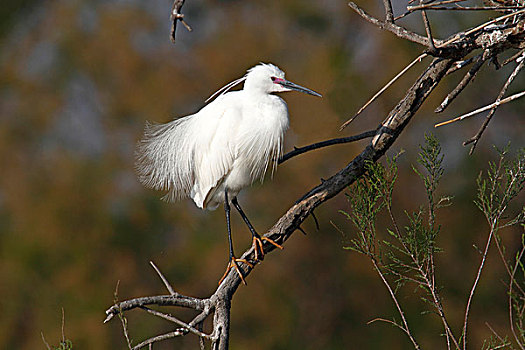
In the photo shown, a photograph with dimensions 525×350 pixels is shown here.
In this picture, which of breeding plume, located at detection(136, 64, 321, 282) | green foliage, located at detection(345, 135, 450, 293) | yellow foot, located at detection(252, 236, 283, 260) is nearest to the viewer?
green foliage, located at detection(345, 135, 450, 293)

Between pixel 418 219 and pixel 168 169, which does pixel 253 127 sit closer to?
pixel 168 169

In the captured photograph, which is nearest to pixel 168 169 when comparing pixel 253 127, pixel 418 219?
pixel 253 127

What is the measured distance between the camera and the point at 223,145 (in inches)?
62.7

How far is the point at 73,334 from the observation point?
3830 millimetres

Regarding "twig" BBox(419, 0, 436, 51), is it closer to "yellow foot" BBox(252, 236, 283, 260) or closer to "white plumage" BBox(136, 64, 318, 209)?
"yellow foot" BBox(252, 236, 283, 260)

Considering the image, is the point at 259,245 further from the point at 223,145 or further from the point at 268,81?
the point at 268,81

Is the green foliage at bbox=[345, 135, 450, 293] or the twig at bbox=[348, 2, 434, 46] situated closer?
the twig at bbox=[348, 2, 434, 46]

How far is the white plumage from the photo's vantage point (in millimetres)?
1551

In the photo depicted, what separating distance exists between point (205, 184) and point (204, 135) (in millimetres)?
150

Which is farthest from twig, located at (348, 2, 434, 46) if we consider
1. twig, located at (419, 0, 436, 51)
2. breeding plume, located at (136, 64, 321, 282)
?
breeding plume, located at (136, 64, 321, 282)

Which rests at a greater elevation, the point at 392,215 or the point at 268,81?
the point at 268,81

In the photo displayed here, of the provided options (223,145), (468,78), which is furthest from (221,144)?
(468,78)

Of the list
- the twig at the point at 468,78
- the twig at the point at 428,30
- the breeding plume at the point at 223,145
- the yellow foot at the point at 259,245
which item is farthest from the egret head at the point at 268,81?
the twig at the point at 428,30

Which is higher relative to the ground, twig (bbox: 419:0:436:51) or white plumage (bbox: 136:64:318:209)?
white plumage (bbox: 136:64:318:209)
